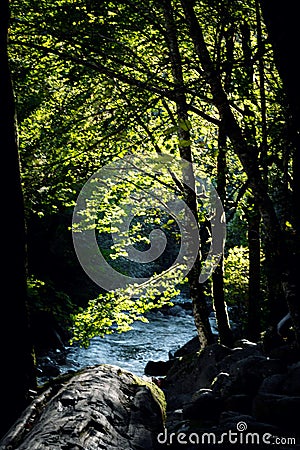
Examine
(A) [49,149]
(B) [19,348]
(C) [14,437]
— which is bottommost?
(C) [14,437]

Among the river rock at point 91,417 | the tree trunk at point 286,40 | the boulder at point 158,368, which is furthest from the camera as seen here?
the boulder at point 158,368

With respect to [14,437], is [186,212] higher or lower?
higher

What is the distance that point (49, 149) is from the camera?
28.8 ft

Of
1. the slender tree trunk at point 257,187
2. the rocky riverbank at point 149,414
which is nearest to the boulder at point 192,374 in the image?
the rocky riverbank at point 149,414

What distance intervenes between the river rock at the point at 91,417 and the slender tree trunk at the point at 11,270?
19 centimetres

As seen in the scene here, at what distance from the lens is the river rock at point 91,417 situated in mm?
2492

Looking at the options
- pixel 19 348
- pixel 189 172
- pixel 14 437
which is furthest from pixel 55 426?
pixel 189 172

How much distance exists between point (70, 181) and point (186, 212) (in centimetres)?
251

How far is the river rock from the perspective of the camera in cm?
249

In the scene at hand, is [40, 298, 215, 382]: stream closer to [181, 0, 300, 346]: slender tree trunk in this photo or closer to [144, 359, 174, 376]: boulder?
[144, 359, 174, 376]: boulder

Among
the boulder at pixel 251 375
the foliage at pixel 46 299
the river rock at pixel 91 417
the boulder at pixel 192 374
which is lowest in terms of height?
the boulder at pixel 192 374

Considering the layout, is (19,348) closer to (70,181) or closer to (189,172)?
(70,181)

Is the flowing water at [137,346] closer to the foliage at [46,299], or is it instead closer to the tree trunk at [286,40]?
the foliage at [46,299]

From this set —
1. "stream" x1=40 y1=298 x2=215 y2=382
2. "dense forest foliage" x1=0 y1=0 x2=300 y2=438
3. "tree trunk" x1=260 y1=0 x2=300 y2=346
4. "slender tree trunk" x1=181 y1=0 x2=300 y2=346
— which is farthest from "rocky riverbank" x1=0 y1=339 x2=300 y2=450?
"stream" x1=40 y1=298 x2=215 y2=382
